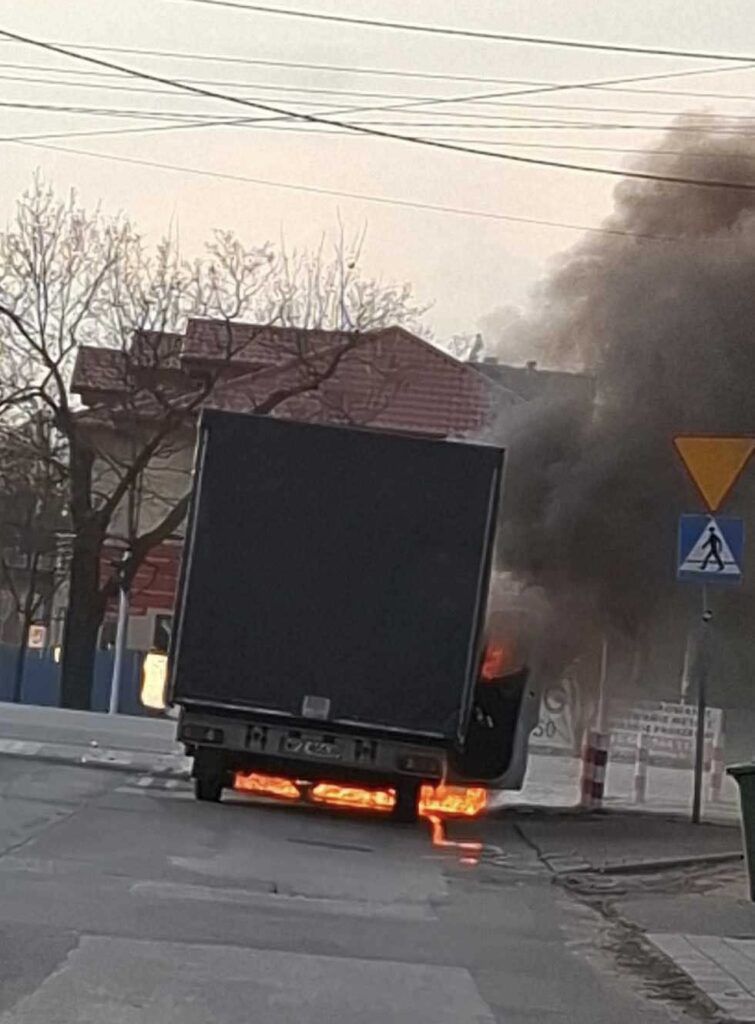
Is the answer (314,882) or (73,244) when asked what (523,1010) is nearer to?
(314,882)

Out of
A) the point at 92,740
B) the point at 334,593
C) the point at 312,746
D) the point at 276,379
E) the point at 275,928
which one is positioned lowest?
the point at 92,740

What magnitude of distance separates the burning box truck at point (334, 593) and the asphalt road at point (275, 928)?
2.76 feet

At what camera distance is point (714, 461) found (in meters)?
15.4

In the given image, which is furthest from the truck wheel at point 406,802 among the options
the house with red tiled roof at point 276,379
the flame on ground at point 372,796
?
the house with red tiled roof at point 276,379

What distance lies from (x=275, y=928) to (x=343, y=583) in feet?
21.0

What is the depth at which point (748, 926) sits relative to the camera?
11102mm

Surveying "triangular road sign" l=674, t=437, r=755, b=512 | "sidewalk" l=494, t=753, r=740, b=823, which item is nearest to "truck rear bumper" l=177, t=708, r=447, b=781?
"triangular road sign" l=674, t=437, r=755, b=512

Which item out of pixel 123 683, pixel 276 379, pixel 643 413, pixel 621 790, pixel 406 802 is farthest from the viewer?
pixel 123 683

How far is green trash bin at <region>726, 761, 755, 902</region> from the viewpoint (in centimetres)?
1150

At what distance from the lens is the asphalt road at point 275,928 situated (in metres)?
7.94

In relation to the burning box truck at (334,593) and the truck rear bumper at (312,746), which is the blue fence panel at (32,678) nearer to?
the truck rear bumper at (312,746)

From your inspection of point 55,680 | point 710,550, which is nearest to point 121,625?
point 55,680

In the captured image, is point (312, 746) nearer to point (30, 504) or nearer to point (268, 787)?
point (268, 787)

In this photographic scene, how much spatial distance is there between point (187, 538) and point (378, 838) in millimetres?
2849
